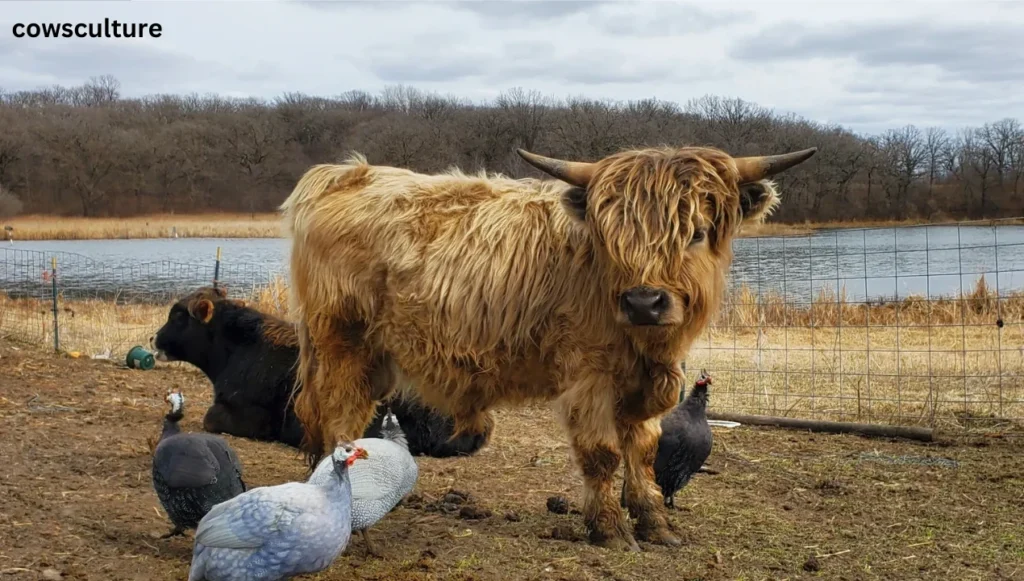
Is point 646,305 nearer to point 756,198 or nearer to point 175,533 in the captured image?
point 756,198

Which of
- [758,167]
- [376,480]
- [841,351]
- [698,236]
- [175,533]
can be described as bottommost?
[175,533]

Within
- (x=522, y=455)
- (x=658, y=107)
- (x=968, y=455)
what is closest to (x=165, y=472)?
(x=522, y=455)

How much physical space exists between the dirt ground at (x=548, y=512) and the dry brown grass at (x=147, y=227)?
26952 mm

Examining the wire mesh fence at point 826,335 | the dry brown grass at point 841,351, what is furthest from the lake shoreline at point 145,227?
the dry brown grass at point 841,351

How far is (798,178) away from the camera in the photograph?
23.8 m

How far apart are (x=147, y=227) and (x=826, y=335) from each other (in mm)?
30455

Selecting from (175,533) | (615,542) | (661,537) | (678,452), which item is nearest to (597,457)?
(615,542)

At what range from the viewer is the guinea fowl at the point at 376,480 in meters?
4.88

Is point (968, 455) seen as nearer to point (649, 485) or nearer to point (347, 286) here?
point (649, 485)

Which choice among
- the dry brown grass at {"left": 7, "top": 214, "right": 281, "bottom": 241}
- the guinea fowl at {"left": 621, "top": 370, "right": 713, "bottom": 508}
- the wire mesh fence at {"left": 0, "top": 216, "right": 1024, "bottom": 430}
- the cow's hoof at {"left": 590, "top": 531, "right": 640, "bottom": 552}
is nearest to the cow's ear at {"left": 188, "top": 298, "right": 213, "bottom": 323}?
the wire mesh fence at {"left": 0, "top": 216, "right": 1024, "bottom": 430}

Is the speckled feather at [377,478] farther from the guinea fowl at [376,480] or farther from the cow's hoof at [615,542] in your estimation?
the cow's hoof at [615,542]

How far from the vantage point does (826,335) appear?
1384 cm

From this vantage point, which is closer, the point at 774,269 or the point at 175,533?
the point at 175,533

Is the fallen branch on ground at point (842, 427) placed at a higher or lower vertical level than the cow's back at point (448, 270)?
lower
